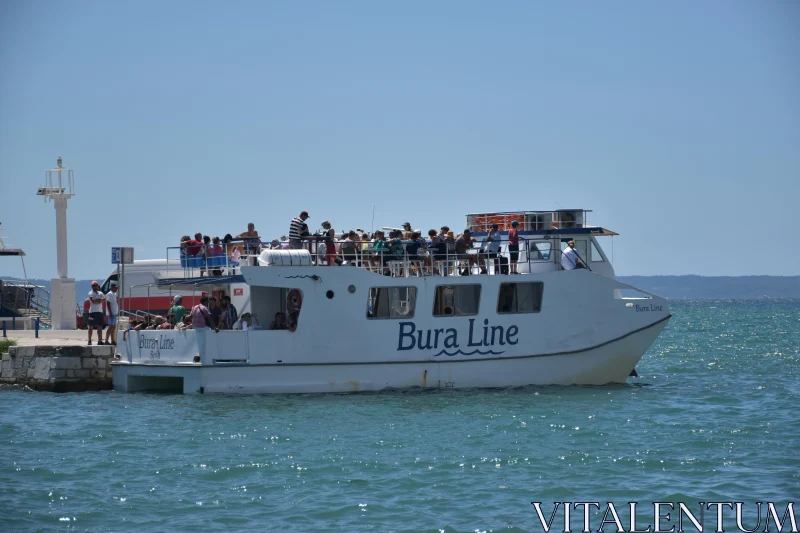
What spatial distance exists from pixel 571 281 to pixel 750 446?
6.08 metres

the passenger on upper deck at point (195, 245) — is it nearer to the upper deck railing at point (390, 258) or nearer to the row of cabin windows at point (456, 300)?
the upper deck railing at point (390, 258)

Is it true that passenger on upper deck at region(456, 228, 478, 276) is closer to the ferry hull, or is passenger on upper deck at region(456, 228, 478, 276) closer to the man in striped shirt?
the ferry hull

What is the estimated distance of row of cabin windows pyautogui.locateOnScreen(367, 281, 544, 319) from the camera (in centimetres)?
2030

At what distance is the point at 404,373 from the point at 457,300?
1.94 meters

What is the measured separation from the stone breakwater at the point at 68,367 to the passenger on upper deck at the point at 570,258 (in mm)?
10224

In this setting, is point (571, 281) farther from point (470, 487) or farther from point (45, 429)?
point (45, 429)

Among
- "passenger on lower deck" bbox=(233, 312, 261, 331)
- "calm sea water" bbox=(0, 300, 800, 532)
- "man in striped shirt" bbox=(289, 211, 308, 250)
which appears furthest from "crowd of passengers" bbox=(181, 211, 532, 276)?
"calm sea water" bbox=(0, 300, 800, 532)

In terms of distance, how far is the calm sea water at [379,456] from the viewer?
11953 millimetres

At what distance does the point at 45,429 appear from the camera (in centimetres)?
1703

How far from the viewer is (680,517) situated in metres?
11.5

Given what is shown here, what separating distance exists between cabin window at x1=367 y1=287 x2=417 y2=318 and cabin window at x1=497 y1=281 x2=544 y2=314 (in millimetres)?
1956

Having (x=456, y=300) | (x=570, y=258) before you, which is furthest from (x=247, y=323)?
(x=570, y=258)

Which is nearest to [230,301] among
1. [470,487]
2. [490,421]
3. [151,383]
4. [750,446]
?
[151,383]

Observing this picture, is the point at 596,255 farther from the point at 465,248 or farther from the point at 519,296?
the point at 465,248
